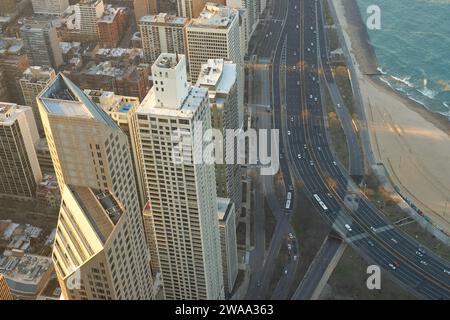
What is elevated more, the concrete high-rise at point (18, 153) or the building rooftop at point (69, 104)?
the building rooftop at point (69, 104)

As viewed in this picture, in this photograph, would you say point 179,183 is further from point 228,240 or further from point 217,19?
point 217,19

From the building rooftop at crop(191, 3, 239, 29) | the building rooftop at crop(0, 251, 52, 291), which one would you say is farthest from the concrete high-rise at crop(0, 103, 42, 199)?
the building rooftop at crop(191, 3, 239, 29)

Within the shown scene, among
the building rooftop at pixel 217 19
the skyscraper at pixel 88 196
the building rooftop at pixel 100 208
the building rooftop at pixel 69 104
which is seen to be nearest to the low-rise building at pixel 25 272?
the building rooftop at pixel 217 19

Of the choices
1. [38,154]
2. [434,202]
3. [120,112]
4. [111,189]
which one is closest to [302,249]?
[434,202]

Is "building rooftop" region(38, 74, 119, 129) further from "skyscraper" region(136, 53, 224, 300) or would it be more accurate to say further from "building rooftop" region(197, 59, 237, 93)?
"building rooftop" region(197, 59, 237, 93)

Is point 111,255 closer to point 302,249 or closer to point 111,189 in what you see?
Answer: point 111,189

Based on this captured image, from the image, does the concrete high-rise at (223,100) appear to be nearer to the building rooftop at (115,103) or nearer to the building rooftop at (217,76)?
the building rooftop at (217,76)
